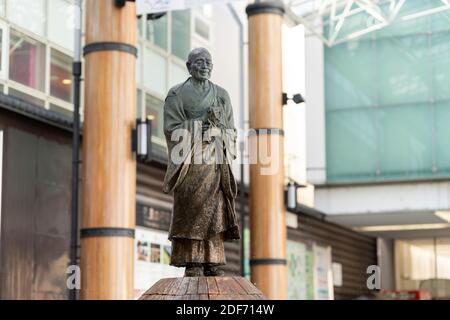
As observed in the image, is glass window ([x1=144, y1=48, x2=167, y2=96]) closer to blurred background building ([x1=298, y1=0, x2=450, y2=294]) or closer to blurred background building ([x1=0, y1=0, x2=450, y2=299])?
blurred background building ([x1=0, y1=0, x2=450, y2=299])

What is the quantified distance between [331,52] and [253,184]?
785cm

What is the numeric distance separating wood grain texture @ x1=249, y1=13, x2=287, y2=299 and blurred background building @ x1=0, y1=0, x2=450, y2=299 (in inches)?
27.5

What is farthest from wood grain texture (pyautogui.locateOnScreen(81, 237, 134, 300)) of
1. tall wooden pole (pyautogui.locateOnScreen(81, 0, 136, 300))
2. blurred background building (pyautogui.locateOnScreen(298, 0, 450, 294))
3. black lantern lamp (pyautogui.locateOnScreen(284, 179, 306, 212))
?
blurred background building (pyautogui.locateOnScreen(298, 0, 450, 294))

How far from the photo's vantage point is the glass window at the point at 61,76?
17516mm

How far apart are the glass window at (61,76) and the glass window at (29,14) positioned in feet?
1.99

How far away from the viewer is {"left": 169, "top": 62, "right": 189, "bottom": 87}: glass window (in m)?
21.3

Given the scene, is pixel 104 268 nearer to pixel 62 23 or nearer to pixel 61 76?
pixel 61 76

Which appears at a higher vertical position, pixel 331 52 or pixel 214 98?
pixel 331 52

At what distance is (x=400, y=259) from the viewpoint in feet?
114

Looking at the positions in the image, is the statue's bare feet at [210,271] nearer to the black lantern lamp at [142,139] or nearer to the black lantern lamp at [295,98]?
the black lantern lamp at [142,139]

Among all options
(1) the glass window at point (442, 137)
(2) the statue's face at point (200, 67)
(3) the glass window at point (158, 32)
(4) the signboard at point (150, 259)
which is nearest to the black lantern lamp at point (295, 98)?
(3) the glass window at point (158, 32)
